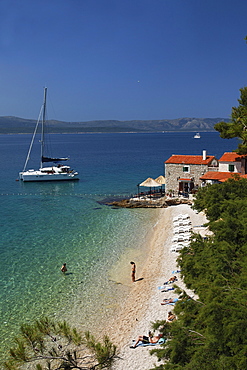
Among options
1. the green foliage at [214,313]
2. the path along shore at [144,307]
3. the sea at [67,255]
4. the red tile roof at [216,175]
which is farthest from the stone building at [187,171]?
the green foliage at [214,313]

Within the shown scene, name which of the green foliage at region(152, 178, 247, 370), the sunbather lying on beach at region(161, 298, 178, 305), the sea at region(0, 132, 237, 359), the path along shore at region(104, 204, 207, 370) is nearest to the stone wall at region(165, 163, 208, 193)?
the sea at region(0, 132, 237, 359)

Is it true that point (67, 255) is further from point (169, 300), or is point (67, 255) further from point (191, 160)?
point (191, 160)

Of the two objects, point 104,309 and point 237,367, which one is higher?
point 237,367

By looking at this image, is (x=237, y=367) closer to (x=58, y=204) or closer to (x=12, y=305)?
(x=12, y=305)

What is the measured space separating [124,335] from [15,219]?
79.3ft

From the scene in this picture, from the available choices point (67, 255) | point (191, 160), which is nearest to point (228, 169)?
point (191, 160)

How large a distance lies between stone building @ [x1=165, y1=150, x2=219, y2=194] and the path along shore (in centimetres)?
1398

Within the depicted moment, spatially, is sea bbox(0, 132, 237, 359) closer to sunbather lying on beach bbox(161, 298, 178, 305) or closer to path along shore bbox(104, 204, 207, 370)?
path along shore bbox(104, 204, 207, 370)

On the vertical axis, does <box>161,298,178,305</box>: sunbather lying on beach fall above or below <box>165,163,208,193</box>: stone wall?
below

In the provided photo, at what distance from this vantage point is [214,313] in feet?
26.2

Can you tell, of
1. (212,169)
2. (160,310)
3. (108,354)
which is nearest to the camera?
(108,354)

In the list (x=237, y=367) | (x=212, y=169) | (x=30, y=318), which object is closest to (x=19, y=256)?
(x=30, y=318)

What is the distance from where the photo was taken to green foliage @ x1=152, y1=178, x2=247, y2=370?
7.46 metres

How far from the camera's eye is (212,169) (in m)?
40.0
